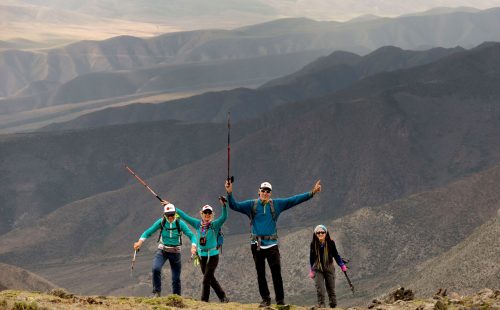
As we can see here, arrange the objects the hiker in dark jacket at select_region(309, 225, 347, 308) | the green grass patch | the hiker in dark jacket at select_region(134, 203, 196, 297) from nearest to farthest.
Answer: the green grass patch < the hiker in dark jacket at select_region(309, 225, 347, 308) < the hiker in dark jacket at select_region(134, 203, 196, 297)

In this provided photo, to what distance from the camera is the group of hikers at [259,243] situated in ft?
51.9

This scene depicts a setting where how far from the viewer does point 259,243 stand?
15.8 metres

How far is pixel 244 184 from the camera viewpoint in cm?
8869

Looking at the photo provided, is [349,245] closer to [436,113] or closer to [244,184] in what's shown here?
[244,184]

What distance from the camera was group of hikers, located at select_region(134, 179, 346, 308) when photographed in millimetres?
15812

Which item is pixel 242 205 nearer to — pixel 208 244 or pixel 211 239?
pixel 211 239

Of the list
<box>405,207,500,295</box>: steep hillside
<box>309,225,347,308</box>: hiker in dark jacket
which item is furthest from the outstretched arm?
<box>405,207,500,295</box>: steep hillside

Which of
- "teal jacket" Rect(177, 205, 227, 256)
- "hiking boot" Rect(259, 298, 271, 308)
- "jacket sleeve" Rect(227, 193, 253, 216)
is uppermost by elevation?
"jacket sleeve" Rect(227, 193, 253, 216)

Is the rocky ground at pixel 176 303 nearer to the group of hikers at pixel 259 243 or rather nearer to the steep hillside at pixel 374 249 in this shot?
the group of hikers at pixel 259 243

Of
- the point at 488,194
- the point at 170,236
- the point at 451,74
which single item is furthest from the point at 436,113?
the point at 170,236

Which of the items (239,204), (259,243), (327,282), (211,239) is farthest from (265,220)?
(327,282)

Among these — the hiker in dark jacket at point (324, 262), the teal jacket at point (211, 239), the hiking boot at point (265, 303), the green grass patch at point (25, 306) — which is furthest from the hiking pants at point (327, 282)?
the green grass patch at point (25, 306)

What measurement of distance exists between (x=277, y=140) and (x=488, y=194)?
40.3 meters

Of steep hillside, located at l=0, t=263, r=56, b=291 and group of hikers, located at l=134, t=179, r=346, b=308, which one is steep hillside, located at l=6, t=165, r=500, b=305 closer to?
steep hillside, located at l=0, t=263, r=56, b=291
